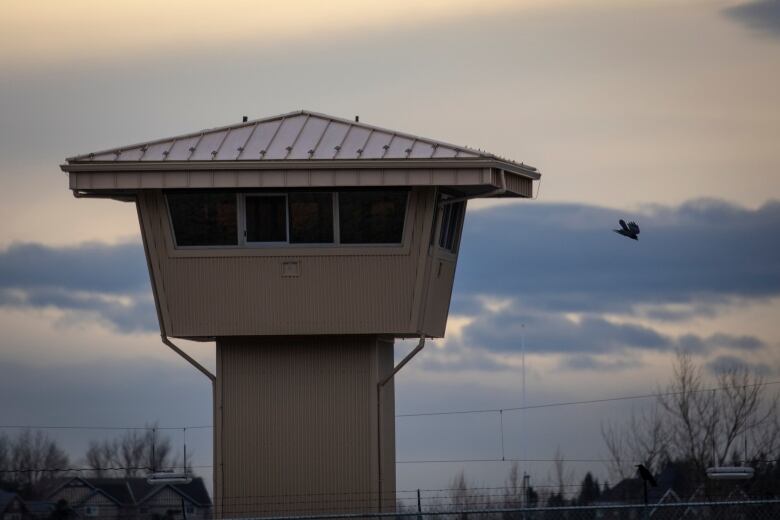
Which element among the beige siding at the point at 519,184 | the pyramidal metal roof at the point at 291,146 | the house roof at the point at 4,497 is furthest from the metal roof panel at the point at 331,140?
the house roof at the point at 4,497

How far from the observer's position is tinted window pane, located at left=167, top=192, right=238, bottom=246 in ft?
98.6

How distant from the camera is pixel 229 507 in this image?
2986 centimetres

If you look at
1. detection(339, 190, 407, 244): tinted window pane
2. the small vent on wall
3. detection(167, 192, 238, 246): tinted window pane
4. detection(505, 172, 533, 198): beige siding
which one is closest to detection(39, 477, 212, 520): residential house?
the small vent on wall

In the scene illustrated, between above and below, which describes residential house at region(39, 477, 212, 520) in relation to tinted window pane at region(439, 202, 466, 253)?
below

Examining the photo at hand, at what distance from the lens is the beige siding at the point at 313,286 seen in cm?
2980

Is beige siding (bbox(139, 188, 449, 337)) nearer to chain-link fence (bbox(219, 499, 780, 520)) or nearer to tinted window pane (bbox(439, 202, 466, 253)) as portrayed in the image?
tinted window pane (bbox(439, 202, 466, 253))

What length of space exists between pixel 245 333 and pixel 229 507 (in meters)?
3.46

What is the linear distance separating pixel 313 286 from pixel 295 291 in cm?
37

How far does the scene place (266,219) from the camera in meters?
30.1

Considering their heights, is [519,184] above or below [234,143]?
below

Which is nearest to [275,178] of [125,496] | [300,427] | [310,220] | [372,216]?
[310,220]

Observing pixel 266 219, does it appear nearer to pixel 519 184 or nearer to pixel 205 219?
pixel 205 219

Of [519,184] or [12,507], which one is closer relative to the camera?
[12,507]

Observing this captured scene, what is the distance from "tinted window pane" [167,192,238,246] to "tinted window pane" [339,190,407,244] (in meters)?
2.22
